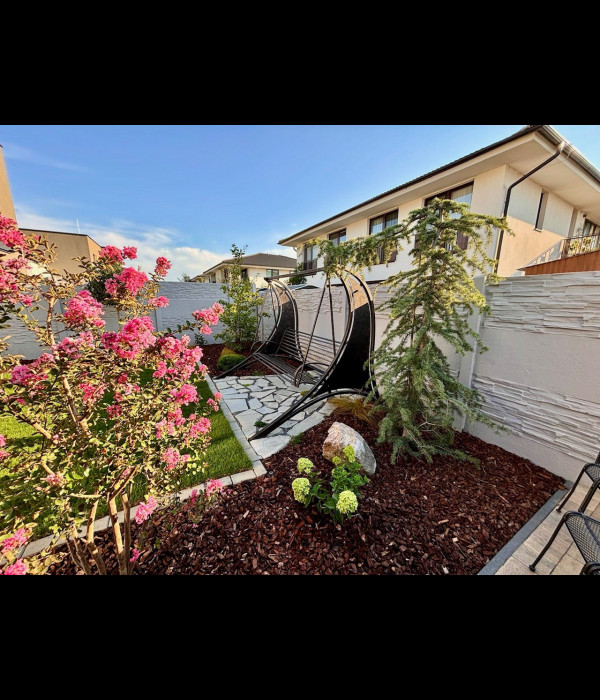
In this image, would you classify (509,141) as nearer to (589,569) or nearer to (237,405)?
(589,569)

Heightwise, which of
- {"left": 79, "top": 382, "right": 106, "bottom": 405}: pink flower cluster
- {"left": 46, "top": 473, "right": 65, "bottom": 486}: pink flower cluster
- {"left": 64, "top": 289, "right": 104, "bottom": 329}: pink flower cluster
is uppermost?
{"left": 64, "top": 289, "right": 104, "bottom": 329}: pink flower cluster

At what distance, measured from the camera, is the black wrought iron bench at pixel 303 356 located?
475cm

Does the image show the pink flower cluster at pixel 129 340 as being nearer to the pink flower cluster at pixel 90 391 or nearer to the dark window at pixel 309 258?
the pink flower cluster at pixel 90 391

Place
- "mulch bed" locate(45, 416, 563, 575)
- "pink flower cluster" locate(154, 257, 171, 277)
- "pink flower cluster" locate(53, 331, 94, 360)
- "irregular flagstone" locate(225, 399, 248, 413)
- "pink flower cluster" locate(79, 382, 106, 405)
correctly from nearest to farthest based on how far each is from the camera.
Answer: "pink flower cluster" locate(53, 331, 94, 360) < "pink flower cluster" locate(79, 382, 106, 405) < "mulch bed" locate(45, 416, 563, 575) < "pink flower cluster" locate(154, 257, 171, 277) < "irregular flagstone" locate(225, 399, 248, 413)

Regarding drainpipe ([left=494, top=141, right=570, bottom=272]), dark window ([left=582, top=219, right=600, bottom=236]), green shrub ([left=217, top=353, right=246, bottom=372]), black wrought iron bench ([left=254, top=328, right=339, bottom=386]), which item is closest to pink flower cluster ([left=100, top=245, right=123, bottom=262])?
black wrought iron bench ([left=254, top=328, right=339, bottom=386])

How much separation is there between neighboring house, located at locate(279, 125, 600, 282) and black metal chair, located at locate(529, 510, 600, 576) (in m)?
7.16

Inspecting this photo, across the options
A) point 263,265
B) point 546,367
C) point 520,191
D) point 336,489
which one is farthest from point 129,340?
point 263,265

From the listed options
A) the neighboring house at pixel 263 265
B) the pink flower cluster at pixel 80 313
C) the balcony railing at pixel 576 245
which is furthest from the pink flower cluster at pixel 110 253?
the neighboring house at pixel 263 265

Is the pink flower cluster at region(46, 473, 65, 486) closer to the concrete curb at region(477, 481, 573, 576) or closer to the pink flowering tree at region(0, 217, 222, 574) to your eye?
the pink flowering tree at region(0, 217, 222, 574)

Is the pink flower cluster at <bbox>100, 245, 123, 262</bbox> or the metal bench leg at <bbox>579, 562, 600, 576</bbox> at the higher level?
the pink flower cluster at <bbox>100, 245, 123, 262</bbox>

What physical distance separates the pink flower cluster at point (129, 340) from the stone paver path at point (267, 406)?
195cm

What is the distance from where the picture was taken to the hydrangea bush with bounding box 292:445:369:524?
1.75 meters
